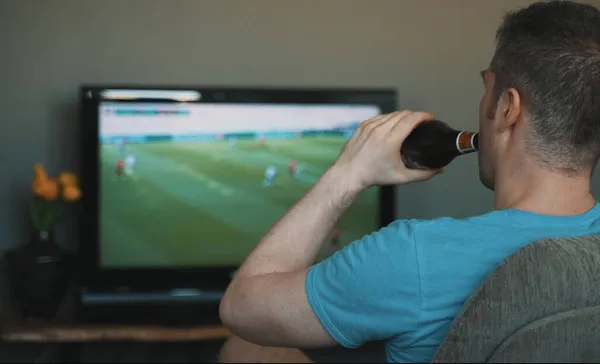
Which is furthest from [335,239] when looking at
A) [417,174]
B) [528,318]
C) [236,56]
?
[528,318]

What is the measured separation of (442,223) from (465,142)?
265 mm

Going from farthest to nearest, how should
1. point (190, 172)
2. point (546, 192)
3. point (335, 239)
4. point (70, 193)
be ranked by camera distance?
point (335, 239)
point (190, 172)
point (70, 193)
point (546, 192)

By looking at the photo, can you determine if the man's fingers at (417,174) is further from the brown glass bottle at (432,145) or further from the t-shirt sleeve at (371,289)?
the t-shirt sleeve at (371,289)

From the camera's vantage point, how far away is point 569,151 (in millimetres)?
1030

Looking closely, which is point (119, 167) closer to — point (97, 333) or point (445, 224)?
point (97, 333)

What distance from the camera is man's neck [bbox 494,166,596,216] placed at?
3.37 feet

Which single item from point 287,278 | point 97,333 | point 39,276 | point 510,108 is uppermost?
point 510,108

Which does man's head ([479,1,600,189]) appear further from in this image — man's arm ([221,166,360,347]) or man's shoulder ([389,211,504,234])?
man's arm ([221,166,360,347])

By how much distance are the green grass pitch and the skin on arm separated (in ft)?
4.72

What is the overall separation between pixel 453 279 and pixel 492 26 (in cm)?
221

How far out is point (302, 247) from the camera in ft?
3.60

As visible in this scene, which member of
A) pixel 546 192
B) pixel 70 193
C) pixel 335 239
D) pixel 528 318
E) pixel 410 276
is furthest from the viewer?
pixel 335 239

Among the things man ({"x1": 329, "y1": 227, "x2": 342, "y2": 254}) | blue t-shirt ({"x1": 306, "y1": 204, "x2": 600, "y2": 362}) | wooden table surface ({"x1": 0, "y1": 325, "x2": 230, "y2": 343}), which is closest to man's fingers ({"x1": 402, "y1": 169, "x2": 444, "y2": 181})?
blue t-shirt ({"x1": 306, "y1": 204, "x2": 600, "y2": 362})

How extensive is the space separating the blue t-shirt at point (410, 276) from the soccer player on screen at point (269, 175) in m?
1.64
